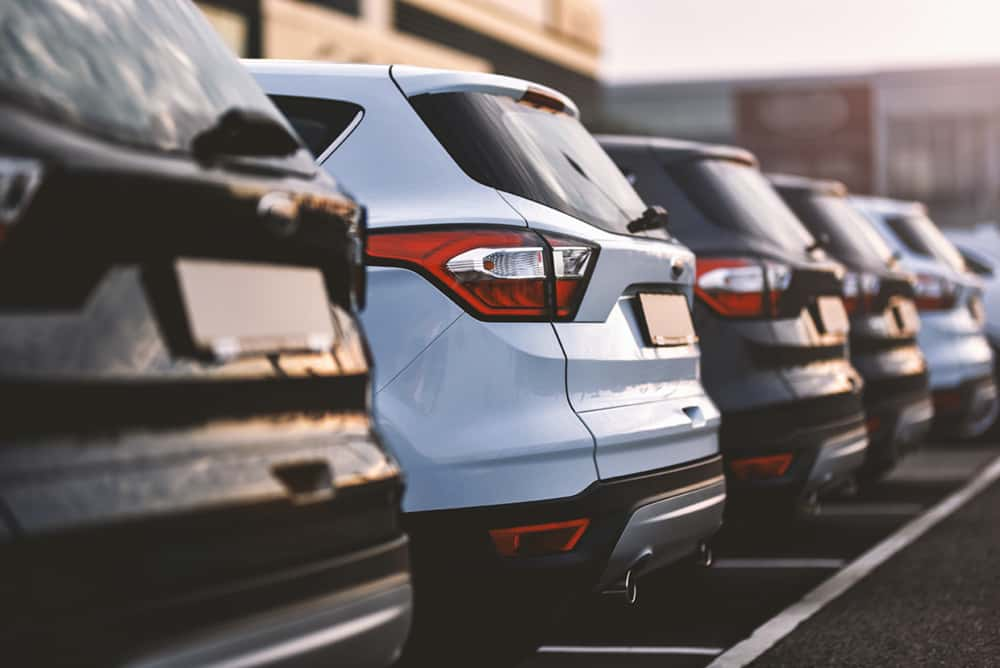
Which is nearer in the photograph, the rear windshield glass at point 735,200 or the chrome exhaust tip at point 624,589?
the chrome exhaust tip at point 624,589

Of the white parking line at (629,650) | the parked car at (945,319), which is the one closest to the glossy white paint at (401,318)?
the white parking line at (629,650)

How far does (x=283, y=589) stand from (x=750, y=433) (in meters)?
4.22

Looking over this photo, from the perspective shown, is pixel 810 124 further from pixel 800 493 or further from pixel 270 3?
pixel 800 493

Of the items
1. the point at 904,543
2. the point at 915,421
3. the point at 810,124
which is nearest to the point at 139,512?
the point at 904,543

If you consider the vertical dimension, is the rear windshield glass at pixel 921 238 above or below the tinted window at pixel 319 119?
below

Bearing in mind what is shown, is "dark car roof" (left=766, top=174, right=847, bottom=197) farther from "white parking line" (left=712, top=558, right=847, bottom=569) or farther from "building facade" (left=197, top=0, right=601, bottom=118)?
"building facade" (left=197, top=0, right=601, bottom=118)

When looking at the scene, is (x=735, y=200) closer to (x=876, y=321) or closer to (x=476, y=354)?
(x=876, y=321)

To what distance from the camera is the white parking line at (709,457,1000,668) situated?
5895mm

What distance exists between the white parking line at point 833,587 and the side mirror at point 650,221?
142cm

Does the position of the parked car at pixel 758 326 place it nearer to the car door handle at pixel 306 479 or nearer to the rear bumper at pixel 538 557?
the rear bumper at pixel 538 557

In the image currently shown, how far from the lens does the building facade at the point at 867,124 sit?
271 feet

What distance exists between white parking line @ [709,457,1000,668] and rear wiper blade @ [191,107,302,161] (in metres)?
2.97

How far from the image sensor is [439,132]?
16.3 feet

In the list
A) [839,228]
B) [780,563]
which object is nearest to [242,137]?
[780,563]
